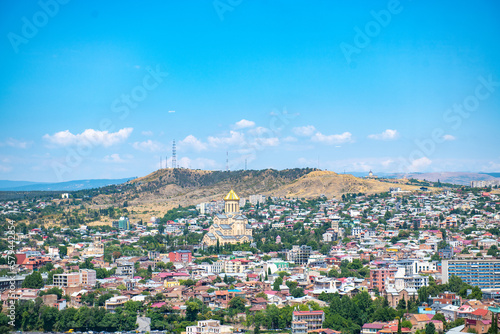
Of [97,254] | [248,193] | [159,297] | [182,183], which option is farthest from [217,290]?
[182,183]

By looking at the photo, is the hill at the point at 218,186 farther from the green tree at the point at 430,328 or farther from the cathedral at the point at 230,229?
the green tree at the point at 430,328

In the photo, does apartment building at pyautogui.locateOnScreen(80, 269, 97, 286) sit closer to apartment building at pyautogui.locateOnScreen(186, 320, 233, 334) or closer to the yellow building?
the yellow building

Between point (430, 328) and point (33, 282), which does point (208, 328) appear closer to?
point (430, 328)

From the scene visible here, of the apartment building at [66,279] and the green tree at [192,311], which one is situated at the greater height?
the apartment building at [66,279]

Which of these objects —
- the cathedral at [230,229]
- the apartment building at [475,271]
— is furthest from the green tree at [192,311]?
the cathedral at [230,229]

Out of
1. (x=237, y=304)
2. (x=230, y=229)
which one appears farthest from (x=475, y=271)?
(x=230, y=229)

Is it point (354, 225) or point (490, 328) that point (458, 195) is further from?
point (490, 328)

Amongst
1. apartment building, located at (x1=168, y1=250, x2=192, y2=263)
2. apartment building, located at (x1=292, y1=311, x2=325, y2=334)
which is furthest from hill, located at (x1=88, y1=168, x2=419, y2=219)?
apartment building, located at (x1=292, y1=311, x2=325, y2=334)
